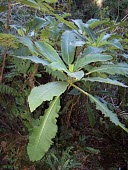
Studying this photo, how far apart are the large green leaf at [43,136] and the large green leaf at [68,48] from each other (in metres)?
0.28

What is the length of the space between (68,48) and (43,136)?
0.53m

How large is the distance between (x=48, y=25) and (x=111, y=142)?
3.98ft

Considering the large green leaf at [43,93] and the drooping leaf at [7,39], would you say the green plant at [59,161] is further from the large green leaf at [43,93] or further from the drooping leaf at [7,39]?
the drooping leaf at [7,39]

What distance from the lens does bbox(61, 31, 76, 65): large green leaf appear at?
1.27 meters

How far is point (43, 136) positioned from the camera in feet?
3.70

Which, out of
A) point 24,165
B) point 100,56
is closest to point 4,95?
point 24,165

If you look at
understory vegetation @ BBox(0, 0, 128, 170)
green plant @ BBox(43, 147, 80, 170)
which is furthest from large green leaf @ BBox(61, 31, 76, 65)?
green plant @ BBox(43, 147, 80, 170)

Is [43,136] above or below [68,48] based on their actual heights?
below

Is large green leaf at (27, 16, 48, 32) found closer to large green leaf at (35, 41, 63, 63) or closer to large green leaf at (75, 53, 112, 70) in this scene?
large green leaf at (35, 41, 63, 63)

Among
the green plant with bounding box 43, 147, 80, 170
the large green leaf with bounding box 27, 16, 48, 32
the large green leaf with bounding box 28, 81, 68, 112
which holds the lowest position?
the green plant with bounding box 43, 147, 80, 170

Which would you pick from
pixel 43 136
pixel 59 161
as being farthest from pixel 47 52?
pixel 59 161

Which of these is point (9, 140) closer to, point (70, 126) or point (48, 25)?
point (70, 126)

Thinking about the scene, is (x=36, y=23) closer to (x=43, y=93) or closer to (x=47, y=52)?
(x=47, y=52)

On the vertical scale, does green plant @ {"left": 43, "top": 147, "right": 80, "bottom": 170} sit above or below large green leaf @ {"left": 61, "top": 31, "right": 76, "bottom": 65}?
below
